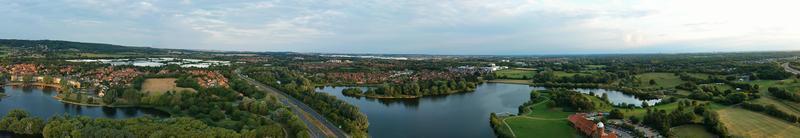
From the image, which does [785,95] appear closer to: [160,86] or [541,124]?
[541,124]

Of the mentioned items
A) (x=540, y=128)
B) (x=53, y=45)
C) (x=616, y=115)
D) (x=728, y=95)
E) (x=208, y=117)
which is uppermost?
(x=53, y=45)

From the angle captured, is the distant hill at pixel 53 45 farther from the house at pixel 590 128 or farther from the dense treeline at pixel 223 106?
the house at pixel 590 128

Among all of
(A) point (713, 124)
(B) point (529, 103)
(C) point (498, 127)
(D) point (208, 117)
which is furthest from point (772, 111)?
(D) point (208, 117)

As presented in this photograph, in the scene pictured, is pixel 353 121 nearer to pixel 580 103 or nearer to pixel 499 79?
pixel 580 103

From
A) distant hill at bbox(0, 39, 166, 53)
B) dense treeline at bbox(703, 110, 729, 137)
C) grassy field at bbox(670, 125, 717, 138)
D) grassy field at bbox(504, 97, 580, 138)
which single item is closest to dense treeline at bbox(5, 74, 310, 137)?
grassy field at bbox(504, 97, 580, 138)

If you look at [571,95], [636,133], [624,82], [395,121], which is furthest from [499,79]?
[636,133]

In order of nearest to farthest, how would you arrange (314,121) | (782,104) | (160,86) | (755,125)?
(755,125) → (314,121) → (782,104) → (160,86)
